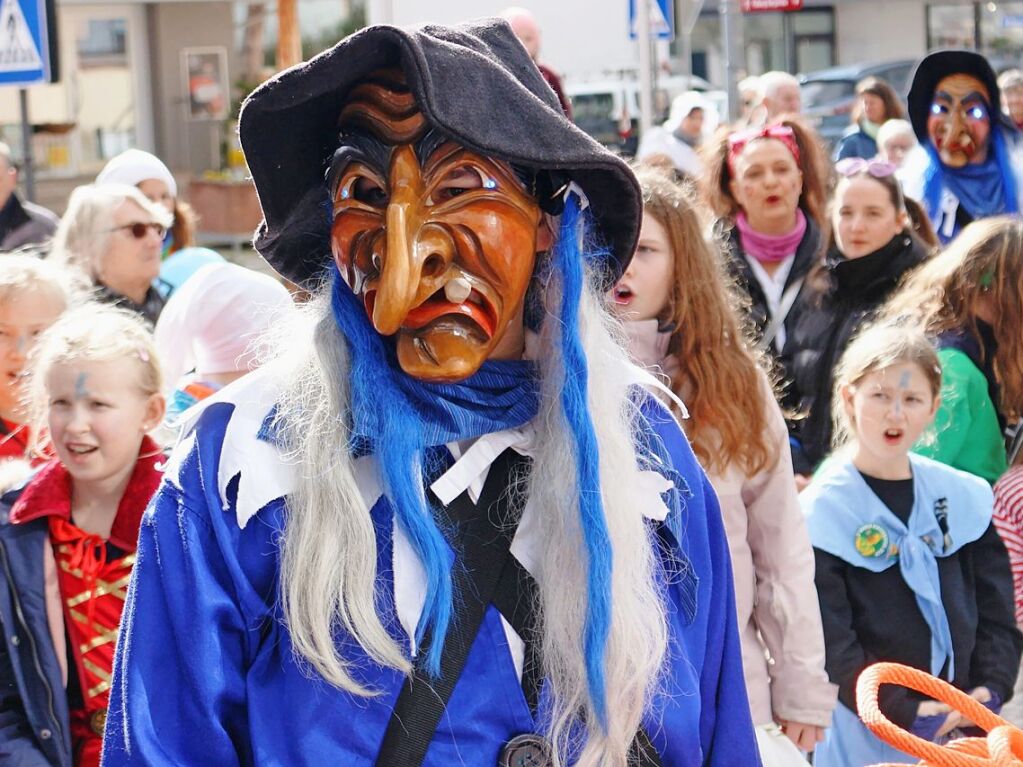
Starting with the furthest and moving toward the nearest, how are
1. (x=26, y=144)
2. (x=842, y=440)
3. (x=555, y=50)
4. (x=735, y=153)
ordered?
1. (x=555, y=50)
2. (x=26, y=144)
3. (x=735, y=153)
4. (x=842, y=440)

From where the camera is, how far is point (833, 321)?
4.78 meters

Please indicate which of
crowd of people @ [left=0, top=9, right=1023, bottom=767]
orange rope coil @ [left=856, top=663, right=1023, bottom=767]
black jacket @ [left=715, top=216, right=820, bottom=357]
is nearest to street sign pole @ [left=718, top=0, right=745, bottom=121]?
black jacket @ [left=715, top=216, right=820, bottom=357]

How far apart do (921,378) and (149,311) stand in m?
2.82

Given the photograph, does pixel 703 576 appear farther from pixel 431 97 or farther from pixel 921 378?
pixel 921 378

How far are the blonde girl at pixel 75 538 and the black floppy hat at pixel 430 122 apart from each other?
97cm

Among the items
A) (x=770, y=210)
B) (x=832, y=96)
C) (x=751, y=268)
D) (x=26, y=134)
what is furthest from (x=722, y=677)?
(x=832, y=96)

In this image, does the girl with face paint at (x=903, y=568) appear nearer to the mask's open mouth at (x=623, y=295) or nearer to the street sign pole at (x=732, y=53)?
the mask's open mouth at (x=623, y=295)

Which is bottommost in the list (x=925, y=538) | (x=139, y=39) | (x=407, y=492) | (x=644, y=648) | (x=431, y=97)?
(x=925, y=538)

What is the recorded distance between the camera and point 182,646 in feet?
5.90

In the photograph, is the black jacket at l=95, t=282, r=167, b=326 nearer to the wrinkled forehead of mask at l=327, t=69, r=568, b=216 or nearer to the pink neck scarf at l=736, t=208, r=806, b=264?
the pink neck scarf at l=736, t=208, r=806, b=264

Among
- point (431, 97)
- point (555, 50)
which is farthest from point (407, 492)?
point (555, 50)

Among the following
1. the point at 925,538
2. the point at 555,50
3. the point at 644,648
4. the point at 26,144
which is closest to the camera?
the point at 644,648

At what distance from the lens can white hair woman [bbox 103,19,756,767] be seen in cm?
182

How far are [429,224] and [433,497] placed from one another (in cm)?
36
